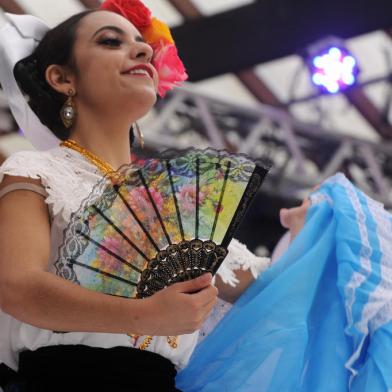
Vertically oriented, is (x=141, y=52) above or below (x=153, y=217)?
above

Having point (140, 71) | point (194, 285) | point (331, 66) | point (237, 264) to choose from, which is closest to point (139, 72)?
point (140, 71)

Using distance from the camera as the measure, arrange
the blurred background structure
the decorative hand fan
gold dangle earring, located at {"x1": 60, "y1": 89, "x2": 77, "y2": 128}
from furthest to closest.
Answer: the blurred background structure, gold dangle earring, located at {"x1": 60, "y1": 89, "x2": 77, "y2": 128}, the decorative hand fan

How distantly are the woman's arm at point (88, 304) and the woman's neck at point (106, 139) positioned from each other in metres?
0.41

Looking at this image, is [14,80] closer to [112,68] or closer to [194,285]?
[112,68]

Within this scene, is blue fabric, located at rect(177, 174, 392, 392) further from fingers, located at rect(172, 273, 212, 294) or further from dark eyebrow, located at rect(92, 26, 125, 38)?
dark eyebrow, located at rect(92, 26, 125, 38)

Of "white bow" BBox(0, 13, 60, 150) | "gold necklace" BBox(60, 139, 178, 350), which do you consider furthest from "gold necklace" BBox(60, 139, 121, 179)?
"white bow" BBox(0, 13, 60, 150)

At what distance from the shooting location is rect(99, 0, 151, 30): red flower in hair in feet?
7.18

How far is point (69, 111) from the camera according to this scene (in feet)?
6.51

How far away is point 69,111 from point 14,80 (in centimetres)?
16

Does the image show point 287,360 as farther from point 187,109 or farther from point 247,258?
point 187,109

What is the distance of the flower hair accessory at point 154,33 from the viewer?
220cm

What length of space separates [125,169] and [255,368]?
469mm

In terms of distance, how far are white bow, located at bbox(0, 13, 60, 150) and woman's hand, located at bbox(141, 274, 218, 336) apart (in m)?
0.65

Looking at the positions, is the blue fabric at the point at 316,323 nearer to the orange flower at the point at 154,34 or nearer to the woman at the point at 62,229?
the woman at the point at 62,229
